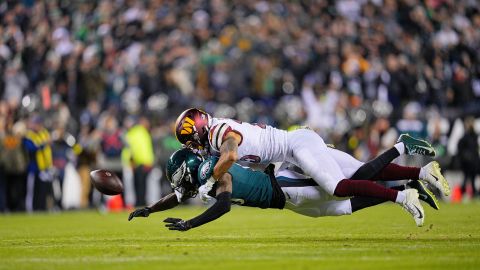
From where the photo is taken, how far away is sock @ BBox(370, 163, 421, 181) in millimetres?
8445

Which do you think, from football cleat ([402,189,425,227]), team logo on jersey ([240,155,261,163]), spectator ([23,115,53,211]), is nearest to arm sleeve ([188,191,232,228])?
team logo on jersey ([240,155,261,163])

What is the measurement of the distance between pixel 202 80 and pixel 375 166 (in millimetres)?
9766

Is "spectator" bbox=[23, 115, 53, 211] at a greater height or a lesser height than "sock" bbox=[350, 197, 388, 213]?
greater

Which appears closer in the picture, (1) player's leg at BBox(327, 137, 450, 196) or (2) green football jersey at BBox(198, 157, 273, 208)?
(2) green football jersey at BBox(198, 157, 273, 208)

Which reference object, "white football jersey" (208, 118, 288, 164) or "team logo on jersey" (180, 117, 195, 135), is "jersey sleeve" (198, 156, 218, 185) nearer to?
"white football jersey" (208, 118, 288, 164)

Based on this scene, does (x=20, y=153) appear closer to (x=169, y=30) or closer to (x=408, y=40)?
(x=169, y=30)

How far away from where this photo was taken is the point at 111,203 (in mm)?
16219

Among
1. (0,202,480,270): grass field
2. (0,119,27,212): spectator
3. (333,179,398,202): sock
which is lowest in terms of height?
(0,202,480,270): grass field

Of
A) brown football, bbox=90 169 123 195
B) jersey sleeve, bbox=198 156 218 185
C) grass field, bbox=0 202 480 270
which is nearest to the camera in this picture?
grass field, bbox=0 202 480 270

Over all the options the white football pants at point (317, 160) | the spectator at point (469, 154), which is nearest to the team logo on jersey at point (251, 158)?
the white football pants at point (317, 160)

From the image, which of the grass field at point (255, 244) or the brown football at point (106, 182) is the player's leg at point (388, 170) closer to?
the grass field at point (255, 244)

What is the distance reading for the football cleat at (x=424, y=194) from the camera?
27.4 ft

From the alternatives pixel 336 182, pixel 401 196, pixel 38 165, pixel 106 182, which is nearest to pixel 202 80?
pixel 38 165

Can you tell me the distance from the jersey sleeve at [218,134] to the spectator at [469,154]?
9749 millimetres
